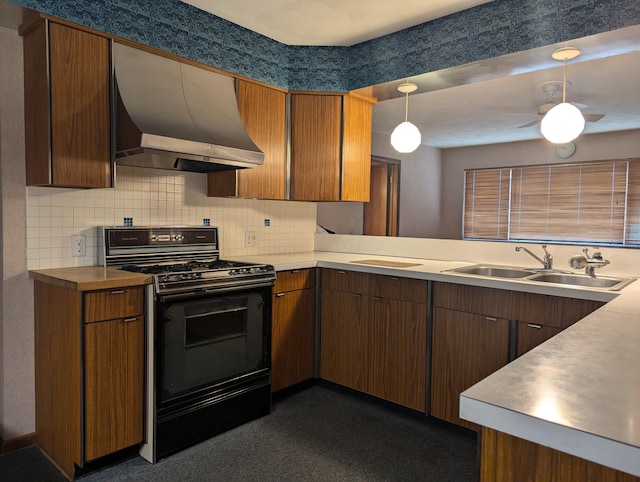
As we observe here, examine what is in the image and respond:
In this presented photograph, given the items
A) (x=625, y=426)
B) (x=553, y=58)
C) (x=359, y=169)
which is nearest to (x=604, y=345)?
(x=625, y=426)

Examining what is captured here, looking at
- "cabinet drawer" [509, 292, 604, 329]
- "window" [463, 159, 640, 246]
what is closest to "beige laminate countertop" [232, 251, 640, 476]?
"cabinet drawer" [509, 292, 604, 329]

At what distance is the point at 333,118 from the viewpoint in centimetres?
341

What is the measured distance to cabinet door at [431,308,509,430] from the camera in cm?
240

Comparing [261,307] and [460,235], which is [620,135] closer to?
[460,235]

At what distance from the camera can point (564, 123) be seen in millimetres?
2420

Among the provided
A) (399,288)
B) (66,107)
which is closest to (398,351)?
(399,288)

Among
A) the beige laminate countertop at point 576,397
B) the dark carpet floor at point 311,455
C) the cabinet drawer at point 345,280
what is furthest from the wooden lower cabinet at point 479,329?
the beige laminate countertop at point 576,397

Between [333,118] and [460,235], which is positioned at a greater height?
[333,118]

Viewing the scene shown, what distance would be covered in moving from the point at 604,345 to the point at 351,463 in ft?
4.87

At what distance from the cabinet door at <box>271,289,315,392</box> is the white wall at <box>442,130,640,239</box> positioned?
3.07 m

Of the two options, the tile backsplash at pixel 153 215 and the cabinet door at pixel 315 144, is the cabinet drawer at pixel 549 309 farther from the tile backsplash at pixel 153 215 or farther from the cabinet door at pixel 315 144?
the tile backsplash at pixel 153 215

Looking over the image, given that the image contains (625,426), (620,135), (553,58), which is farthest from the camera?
(620,135)

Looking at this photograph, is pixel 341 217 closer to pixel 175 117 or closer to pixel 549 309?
pixel 175 117

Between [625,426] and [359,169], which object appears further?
[359,169]
